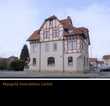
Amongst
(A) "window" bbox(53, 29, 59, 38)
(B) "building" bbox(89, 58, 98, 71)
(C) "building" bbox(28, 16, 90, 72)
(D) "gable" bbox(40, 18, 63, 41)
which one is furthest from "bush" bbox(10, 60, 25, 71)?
(B) "building" bbox(89, 58, 98, 71)

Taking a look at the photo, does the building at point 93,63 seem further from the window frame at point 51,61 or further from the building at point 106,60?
Result: the window frame at point 51,61

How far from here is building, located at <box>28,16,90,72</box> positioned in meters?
3.91

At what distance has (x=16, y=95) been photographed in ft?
12.8

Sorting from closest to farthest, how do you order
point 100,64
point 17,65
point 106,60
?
point 100,64
point 106,60
point 17,65

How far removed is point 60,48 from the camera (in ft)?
13.0

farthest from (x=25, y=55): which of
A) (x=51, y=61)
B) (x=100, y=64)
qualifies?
(x=100, y=64)

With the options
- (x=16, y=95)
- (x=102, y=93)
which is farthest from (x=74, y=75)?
(x=16, y=95)

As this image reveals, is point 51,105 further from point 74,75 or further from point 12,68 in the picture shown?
point 12,68

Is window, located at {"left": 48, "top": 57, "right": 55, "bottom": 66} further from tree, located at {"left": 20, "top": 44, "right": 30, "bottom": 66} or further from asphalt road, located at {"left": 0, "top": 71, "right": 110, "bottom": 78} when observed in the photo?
tree, located at {"left": 20, "top": 44, "right": 30, "bottom": 66}

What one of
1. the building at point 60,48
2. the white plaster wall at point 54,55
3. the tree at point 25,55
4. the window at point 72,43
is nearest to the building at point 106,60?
the building at point 60,48

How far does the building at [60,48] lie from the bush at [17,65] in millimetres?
160

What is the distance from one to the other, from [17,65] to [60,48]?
0.65 meters

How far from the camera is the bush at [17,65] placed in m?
4.07

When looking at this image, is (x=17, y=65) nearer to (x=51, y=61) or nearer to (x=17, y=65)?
(x=17, y=65)
